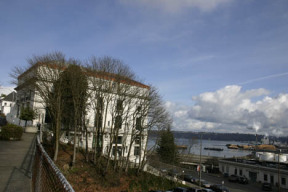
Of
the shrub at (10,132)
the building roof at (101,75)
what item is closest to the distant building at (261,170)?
the building roof at (101,75)

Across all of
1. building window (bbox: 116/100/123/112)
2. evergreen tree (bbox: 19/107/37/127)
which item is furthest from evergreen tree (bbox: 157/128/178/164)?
evergreen tree (bbox: 19/107/37/127)

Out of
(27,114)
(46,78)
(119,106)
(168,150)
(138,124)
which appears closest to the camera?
(46,78)

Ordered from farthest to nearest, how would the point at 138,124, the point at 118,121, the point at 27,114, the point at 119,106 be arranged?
the point at 27,114 → the point at 138,124 → the point at 118,121 → the point at 119,106

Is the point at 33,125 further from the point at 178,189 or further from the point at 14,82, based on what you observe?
the point at 178,189

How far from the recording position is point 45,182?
5547 millimetres

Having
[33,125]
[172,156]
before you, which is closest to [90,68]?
[33,125]

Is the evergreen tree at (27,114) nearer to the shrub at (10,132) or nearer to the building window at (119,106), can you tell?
the shrub at (10,132)

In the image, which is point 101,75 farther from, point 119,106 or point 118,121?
point 118,121

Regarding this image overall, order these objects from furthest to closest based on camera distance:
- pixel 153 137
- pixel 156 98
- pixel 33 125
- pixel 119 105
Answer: pixel 33 125, pixel 153 137, pixel 156 98, pixel 119 105

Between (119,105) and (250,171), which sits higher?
(119,105)

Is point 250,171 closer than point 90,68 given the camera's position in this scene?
No

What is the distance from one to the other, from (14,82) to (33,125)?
15225mm

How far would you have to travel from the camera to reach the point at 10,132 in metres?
21.2

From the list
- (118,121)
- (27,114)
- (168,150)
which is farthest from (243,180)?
(27,114)
